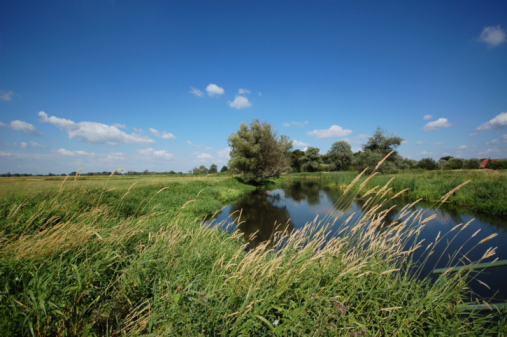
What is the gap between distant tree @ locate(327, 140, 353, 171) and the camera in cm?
6775

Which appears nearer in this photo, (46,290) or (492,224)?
(46,290)

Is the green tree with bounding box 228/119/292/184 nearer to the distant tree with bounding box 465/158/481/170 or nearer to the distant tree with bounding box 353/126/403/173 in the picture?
the distant tree with bounding box 353/126/403/173

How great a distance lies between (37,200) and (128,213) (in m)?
3.43

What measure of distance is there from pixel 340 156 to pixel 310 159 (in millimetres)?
10420

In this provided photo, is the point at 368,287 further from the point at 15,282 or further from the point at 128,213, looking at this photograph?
the point at 128,213

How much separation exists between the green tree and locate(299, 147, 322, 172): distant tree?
36912 millimetres

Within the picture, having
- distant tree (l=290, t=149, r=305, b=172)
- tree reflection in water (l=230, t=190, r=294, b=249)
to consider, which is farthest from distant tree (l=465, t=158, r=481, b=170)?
tree reflection in water (l=230, t=190, r=294, b=249)

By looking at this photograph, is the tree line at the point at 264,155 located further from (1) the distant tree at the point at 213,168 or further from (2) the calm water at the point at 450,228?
(1) the distant tree at the point at 213,168

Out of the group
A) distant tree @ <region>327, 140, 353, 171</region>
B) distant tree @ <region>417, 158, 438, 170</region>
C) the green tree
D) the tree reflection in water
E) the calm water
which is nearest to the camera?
the calm water

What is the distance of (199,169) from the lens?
87.6 m

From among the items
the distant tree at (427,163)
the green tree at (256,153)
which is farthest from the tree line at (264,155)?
the distant tree at (427,163)

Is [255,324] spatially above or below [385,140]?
below

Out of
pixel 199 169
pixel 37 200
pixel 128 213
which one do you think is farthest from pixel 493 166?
pixel 199 169

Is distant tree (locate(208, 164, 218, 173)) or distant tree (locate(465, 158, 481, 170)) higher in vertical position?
distant tree (locate(208, 164, 218, 173))
